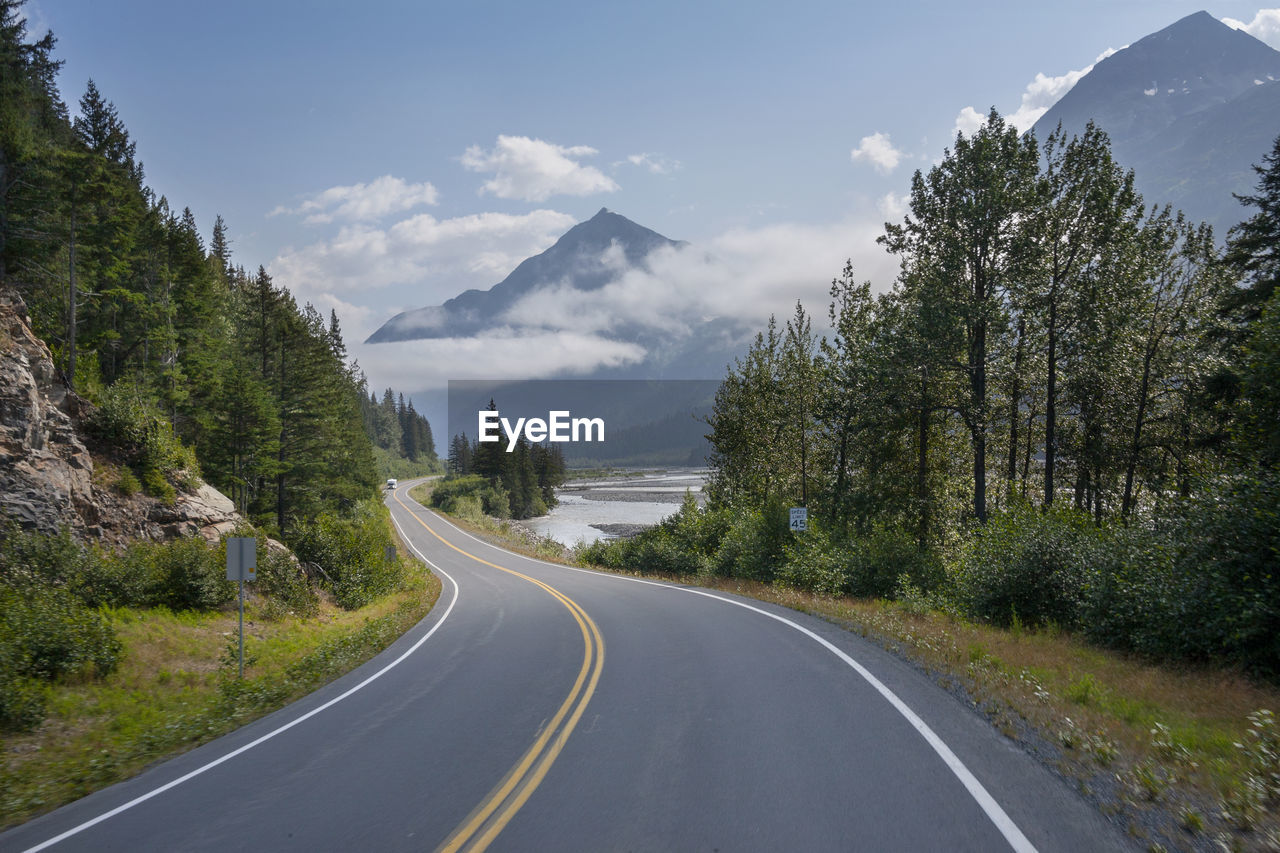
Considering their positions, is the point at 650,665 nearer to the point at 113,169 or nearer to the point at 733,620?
the point at 733,620

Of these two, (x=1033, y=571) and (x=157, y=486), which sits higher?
A: (x=157, y=486)

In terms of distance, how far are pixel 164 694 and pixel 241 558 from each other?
282cm

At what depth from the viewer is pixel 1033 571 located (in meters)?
14.1

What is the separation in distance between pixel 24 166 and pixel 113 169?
36.8 feet

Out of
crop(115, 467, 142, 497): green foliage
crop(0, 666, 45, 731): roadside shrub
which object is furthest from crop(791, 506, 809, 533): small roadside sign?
crop(115, 467, 142, 497): green foliage

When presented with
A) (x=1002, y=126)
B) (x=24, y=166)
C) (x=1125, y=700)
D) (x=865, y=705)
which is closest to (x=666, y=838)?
(x=865, y=705)

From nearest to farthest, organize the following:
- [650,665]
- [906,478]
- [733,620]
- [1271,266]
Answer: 1. [650,665]
2. [733,620]
3. [1271,266]
4. [906,478]

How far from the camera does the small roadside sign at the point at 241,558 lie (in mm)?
12836

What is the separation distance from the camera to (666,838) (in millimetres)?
4652

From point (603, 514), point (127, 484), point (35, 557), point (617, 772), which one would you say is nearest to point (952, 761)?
point (617, 772)

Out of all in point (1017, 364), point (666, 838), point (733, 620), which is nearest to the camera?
point (666, 838)

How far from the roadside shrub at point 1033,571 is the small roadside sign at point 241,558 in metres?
15.2

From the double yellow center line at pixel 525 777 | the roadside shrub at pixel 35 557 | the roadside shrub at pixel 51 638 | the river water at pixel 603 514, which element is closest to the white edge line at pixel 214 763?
the double yellow center line at pixel 525 777

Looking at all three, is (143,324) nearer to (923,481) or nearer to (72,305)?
(72,305)
